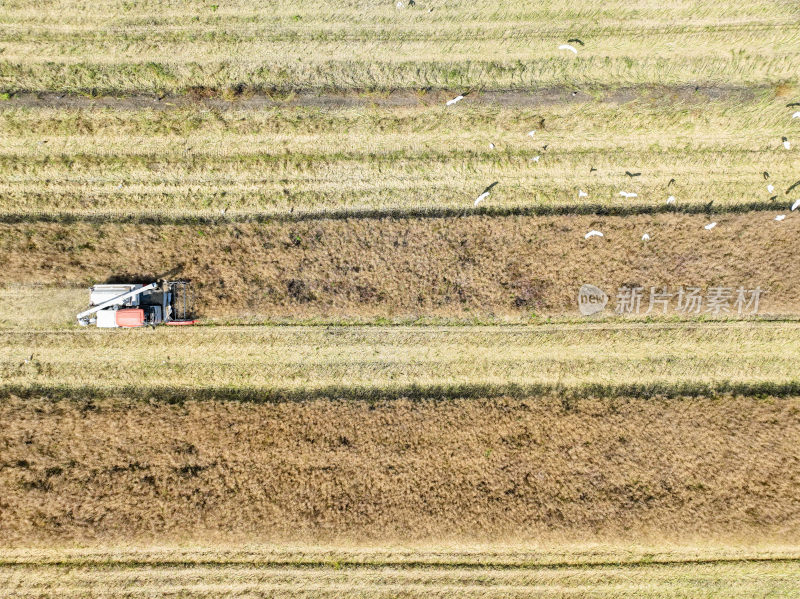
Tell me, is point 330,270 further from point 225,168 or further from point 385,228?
point 225,168

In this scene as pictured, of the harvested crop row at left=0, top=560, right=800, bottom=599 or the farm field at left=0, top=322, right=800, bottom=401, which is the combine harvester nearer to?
the farm field at left=0, top=322, right=800, bottom=401

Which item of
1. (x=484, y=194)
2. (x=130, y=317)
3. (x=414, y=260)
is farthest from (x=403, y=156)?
(x=130, y=317)

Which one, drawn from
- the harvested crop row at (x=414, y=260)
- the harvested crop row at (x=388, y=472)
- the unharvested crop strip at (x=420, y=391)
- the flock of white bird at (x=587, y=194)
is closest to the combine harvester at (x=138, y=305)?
the harvested crop row at (x=414, y=260)

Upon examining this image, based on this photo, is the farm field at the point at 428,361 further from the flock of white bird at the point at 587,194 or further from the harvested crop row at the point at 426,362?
the flock of white bird at the point at 587,194

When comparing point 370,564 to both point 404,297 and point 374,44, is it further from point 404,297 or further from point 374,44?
point 374,44

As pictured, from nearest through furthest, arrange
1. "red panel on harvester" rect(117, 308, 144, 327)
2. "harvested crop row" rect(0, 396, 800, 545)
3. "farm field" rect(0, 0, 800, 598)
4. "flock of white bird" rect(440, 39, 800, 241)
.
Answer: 1. "red panel on harvester" rect(117, 308, 144, 327)
2. "harvested crop row" rect(0, 396, 800, 545)
3. "farm field" rect(0, 0, 800, 598)
4. "flock of white bird" rect(440, 39, 800, 241)

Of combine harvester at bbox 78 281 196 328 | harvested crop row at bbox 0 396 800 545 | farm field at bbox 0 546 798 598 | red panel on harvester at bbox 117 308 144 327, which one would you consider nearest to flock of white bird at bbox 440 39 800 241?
harvested crop row at bbox 0 396 800 545

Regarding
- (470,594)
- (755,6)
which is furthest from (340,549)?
(755,6)
